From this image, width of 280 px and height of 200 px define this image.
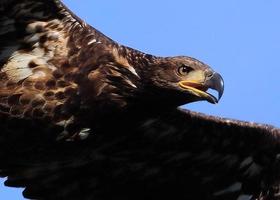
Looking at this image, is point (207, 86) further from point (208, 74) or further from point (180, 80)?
point (180, 80)

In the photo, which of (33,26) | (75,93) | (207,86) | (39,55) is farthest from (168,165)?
(33,26)

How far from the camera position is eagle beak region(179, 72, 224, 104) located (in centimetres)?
1184

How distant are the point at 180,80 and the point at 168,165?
6.06ft

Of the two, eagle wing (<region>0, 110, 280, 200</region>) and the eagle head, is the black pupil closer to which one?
the eagle head

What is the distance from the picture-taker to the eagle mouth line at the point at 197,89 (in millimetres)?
11836

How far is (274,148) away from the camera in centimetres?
1366

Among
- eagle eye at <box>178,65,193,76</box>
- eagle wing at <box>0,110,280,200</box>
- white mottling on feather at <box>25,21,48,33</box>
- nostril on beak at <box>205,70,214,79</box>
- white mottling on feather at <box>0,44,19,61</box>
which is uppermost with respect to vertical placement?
white mottling on feather at <box>25,21,48,33</box>

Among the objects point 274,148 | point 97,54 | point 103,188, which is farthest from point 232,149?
point 97,54

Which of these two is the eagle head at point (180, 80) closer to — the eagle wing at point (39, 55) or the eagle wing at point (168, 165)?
the eagle wing at point (168, 165)

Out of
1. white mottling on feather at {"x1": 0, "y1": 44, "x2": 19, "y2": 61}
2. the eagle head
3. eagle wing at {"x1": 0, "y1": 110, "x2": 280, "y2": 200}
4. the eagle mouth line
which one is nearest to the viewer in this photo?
the eagle mouth line

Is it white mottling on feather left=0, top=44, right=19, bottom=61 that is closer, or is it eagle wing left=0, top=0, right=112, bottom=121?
eagle wing left=0, top=0, right=112, bottom=121

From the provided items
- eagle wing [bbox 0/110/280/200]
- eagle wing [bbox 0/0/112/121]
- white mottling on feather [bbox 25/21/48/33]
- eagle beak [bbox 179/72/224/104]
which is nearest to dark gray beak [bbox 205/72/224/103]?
eagle beak [bbox 179/72/224/104]

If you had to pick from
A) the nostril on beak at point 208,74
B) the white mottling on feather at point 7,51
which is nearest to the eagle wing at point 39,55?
the white mottling on feather at point 7,51

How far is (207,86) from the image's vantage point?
39.3 feet
